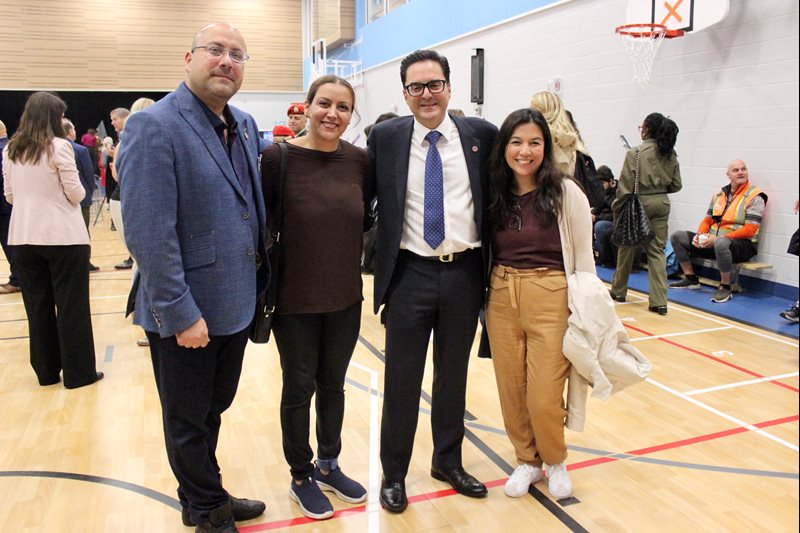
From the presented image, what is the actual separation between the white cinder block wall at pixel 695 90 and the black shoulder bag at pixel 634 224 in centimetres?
116

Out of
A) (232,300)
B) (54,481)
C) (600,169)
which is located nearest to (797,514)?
(232,300)

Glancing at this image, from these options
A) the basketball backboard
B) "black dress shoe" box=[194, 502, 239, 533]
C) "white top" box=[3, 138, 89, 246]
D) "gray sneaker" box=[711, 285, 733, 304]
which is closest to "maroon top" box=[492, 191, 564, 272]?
"black dress shoe" box=[194, 502, 239, 533]

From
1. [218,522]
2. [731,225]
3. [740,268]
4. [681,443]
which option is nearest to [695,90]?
[731,225]

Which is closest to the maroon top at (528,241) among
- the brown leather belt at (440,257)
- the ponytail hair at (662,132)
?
the brown leather belt at (440,257)

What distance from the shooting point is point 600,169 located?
760 cm

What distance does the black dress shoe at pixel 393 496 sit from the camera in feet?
8.58

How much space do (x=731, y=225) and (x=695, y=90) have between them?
1.45m

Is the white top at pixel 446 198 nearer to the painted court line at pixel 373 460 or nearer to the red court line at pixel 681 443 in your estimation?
the painted court line at pixel 373 460

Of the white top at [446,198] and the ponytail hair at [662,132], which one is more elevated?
the ponytail hair at [662,132]

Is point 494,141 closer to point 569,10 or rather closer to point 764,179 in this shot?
point 764,179

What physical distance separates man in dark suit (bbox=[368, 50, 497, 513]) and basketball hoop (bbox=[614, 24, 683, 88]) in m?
4.69

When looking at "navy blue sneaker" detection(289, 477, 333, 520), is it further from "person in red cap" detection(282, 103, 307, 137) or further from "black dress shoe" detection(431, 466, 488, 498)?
"person in red cap" detection(282, 103, 307, 137)

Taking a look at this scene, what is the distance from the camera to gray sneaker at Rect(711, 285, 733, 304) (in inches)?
236

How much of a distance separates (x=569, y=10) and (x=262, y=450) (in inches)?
275
